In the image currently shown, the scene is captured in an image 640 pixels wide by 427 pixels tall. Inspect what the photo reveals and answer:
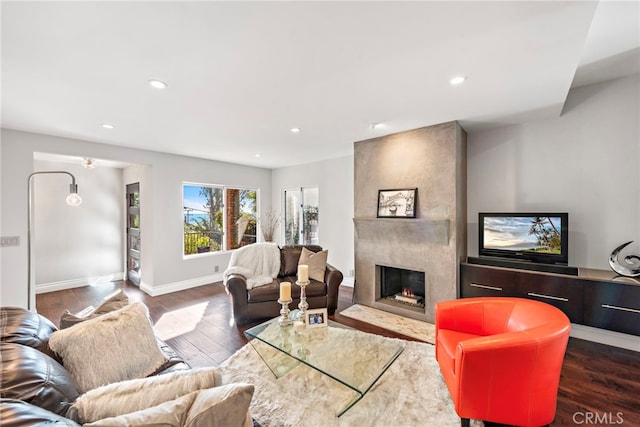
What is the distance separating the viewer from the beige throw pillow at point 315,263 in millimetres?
3762

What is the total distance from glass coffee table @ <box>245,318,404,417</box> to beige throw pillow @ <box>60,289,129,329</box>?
1017mm

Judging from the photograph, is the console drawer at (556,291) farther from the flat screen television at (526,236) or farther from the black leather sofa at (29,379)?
the black leather sofa at (29,379)

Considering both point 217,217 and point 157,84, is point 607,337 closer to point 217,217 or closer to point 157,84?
point 157,84

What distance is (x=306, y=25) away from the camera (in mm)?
1522

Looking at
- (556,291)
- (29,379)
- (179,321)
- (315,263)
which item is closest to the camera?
(29,379)

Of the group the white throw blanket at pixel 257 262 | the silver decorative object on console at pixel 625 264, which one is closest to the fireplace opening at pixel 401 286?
the white throw blanket at pixel 257 262

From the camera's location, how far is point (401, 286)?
4.17 metres

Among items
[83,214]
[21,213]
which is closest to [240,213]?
[83,214]

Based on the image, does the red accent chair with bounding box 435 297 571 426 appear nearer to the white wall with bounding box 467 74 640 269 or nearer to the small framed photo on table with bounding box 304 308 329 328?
the small framed photo on table with bounding box 304 308 329 328

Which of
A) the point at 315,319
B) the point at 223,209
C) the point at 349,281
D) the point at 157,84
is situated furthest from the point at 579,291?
the point at 223,209

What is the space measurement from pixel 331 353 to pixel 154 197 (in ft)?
14.0

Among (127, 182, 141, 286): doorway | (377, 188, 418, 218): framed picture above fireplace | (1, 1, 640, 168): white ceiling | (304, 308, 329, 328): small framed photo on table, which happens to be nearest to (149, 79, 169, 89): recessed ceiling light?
(1, 1, 640, 168): white ceiling

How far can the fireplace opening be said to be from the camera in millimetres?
3805

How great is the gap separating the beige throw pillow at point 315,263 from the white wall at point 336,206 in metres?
1.28
